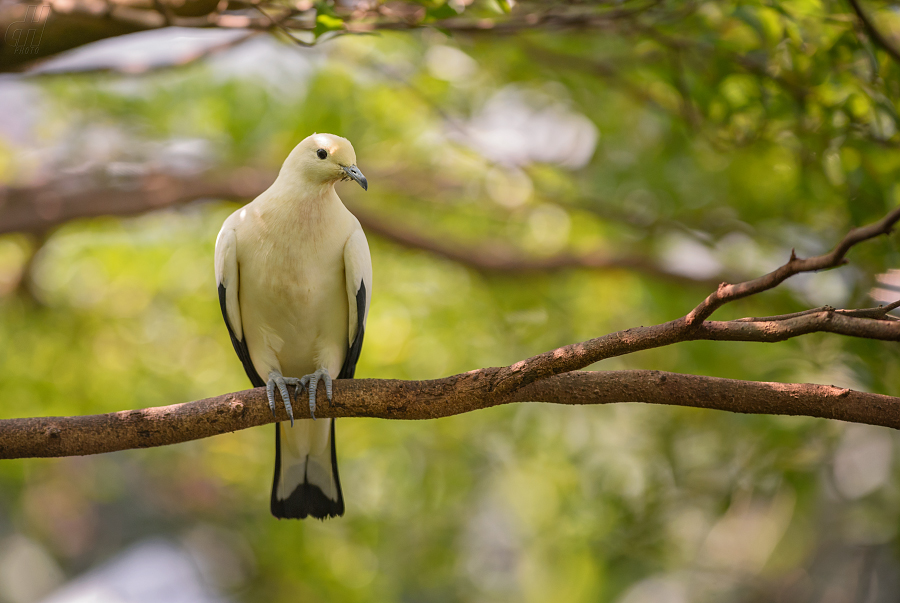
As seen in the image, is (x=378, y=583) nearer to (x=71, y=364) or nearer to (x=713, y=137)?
(x=71, y=364)

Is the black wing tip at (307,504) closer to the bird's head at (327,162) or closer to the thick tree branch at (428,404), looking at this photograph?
the thick tree branch at (428,404)

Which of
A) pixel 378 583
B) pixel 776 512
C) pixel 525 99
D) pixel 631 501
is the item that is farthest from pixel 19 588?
pixel 776 512

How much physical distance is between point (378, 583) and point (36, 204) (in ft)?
19.0

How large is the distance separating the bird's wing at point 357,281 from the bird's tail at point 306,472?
1.76ft

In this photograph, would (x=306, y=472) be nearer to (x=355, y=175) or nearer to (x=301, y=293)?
(x=301, y=293)

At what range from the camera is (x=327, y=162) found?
3428 mm

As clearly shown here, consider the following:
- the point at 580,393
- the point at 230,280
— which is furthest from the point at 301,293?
the point at 580,393

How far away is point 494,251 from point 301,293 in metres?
3.95

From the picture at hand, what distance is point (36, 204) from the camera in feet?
20.5

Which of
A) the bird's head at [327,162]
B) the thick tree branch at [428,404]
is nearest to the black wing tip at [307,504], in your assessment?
the thick tree branch at [428,404]

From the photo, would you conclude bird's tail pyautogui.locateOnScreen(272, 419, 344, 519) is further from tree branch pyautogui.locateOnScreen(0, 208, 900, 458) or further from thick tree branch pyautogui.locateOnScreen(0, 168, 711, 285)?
thick tree branch pyautogui.locateOnScreen(0, 168, 711, 285)

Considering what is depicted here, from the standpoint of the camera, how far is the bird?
11.2 feet

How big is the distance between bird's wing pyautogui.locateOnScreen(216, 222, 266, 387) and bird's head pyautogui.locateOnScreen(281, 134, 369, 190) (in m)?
0.49

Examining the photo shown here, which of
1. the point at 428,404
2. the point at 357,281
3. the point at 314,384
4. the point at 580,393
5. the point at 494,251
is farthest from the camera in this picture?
the point at 494,251
